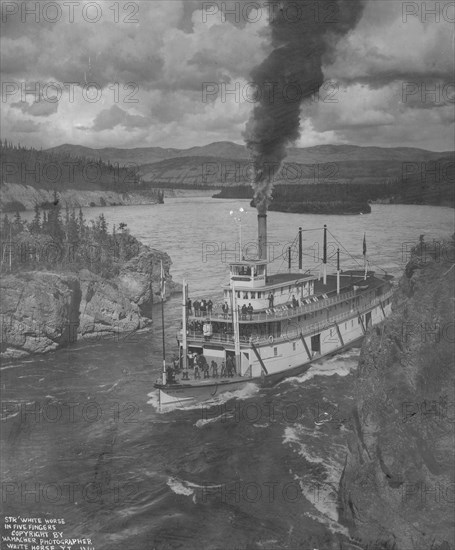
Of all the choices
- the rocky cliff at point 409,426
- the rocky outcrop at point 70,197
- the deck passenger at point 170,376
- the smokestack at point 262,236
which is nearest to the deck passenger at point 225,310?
the deck passenger at point 170,376

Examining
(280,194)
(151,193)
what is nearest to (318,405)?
(280,194)

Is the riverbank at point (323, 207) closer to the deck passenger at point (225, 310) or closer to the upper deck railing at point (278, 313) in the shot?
the upper deck railing at point (278, 313)

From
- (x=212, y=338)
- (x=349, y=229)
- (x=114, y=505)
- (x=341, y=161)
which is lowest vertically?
(x=114, y=505)

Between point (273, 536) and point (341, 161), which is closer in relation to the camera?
point (273, 536)

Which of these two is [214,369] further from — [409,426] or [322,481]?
[409,426]

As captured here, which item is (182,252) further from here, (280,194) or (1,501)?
(1,501)

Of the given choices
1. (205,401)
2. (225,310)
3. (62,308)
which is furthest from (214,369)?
(62,308)
